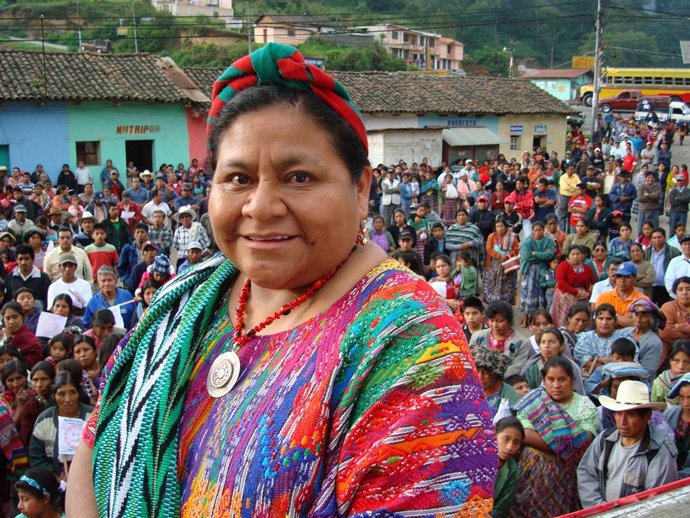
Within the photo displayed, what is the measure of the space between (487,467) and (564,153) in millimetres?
33919

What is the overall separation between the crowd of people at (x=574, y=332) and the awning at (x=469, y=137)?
12563 mm

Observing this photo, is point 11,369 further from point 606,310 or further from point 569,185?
point 569,185

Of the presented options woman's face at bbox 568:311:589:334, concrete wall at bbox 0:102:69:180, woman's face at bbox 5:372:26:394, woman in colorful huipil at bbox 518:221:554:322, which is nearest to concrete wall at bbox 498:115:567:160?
concrete wall at bbox 0:102:69:180

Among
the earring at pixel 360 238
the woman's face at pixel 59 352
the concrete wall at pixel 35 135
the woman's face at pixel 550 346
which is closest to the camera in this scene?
the earring at pixel 360 238

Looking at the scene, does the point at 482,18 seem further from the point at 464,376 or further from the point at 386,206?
the point at 464,376

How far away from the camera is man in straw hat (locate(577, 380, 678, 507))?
4496mm

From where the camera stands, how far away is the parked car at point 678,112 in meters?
42.1

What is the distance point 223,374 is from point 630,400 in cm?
371

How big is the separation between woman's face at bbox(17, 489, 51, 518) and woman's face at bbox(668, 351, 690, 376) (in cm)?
422

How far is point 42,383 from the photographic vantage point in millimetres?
5742

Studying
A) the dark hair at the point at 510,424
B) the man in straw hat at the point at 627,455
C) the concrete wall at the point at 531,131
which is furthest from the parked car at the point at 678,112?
the dark hair at the point at 510,424

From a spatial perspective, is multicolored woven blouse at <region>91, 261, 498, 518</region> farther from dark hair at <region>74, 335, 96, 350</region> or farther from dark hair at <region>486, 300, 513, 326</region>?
dark hair at <region>486, 300, 513, 326</region>

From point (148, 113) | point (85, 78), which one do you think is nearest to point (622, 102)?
point (148, 113)

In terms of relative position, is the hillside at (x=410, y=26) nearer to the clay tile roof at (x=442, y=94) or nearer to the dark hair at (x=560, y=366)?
the clay tile roof at (x=442, y=94)
